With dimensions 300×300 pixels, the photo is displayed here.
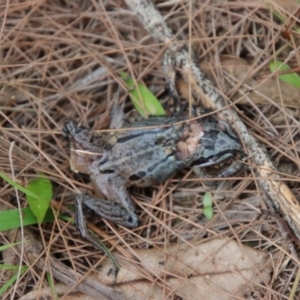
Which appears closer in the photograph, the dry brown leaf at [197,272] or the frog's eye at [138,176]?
the dry brown leaf at [197,272]

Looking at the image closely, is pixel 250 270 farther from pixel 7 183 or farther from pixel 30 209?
pixel 7 183

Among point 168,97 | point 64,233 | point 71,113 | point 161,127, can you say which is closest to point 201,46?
point 168,97

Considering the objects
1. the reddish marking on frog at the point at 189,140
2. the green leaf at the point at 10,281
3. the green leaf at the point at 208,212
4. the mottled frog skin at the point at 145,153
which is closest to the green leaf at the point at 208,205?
the green leaf at the point at 208,212

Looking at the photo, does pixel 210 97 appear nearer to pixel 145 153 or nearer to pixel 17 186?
pixel 145 153

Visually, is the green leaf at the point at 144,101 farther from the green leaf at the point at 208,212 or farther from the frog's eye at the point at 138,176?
the green leaf at the point at 208,212

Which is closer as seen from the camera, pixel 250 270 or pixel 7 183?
pixel 250 270

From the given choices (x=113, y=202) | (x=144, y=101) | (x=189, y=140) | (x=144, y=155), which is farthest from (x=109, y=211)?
(x=144, y=101)
